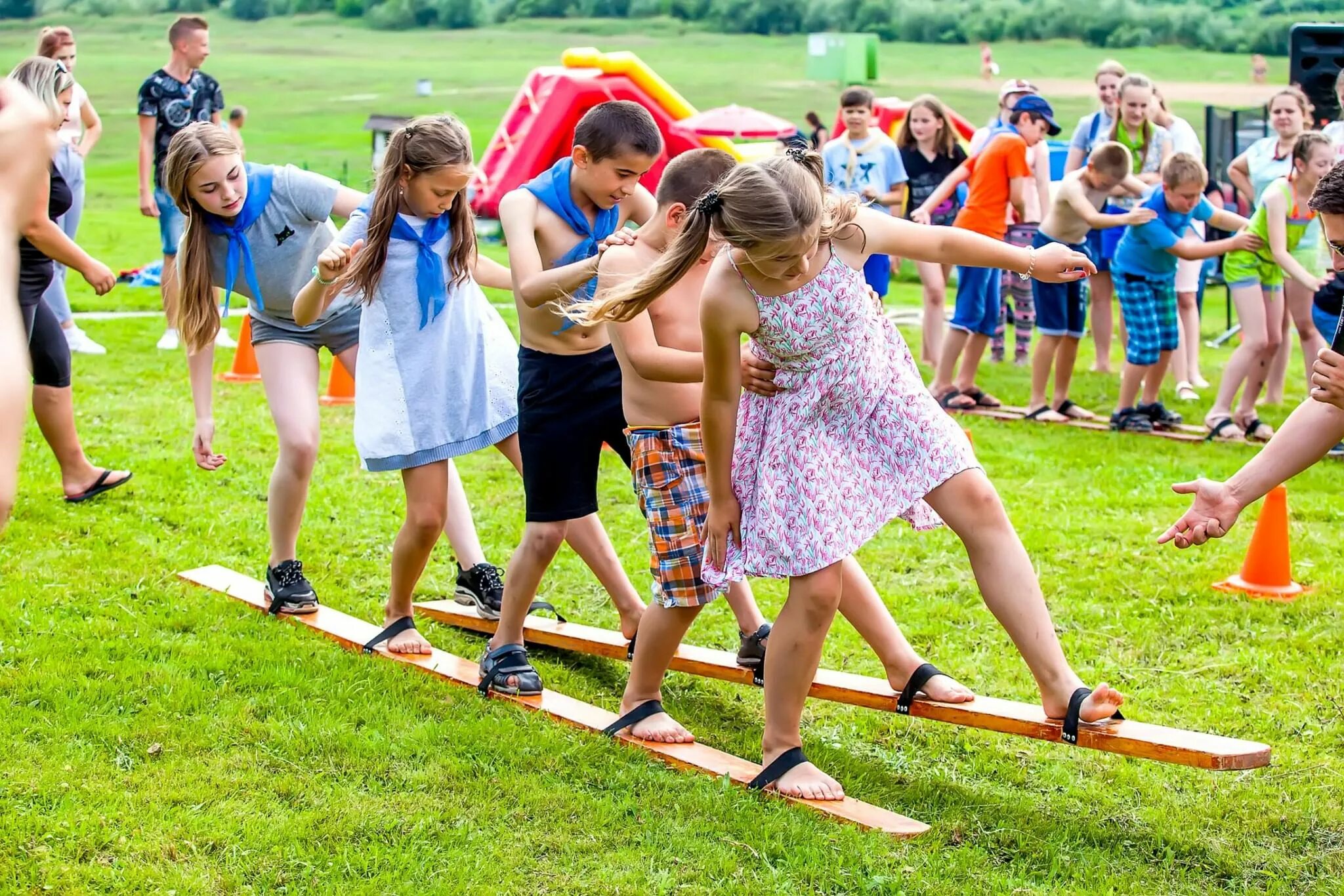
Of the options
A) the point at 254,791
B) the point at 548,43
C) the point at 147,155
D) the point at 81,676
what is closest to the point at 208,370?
the point at 81,676

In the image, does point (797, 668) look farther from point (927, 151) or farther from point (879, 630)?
point (927, 151)

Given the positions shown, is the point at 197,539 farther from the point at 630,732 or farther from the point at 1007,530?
the point at 1007,530

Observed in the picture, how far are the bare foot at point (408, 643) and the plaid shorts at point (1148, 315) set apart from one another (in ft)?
17.5

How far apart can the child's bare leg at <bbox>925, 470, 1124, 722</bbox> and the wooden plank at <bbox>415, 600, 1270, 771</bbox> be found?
83mm

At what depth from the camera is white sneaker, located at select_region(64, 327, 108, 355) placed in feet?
32.9

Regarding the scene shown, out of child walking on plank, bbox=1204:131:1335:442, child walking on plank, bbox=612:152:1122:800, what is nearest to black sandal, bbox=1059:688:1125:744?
child walking on plank, bbox=612:152:1122:800

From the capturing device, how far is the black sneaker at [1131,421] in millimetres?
8547

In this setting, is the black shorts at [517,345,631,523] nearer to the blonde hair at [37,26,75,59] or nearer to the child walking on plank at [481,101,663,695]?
the child walking on plank at [481,101,663,695]

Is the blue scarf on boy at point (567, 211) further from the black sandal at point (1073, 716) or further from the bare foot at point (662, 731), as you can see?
the black sandal at point (1073, 716)

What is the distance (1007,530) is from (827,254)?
878 millimetres

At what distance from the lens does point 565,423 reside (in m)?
4.39

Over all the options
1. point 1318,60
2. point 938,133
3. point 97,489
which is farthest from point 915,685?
point 938,133

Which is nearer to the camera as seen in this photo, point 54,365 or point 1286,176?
point 54,365

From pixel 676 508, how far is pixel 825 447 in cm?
56
